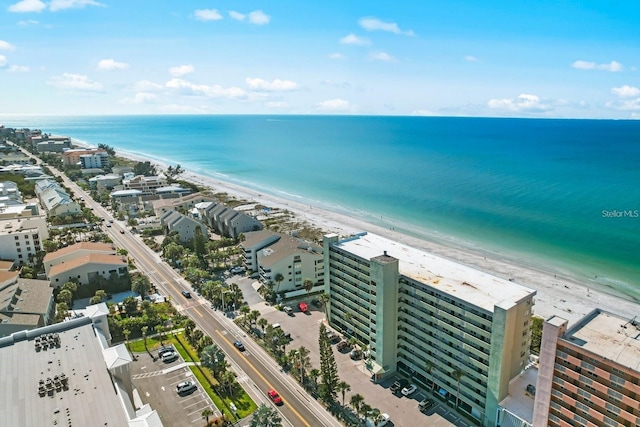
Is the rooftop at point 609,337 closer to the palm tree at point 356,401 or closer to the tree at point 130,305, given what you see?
the palm tree at point 356,401

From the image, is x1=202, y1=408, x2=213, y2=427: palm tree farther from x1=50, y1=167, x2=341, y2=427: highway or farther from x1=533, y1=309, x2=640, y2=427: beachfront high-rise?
x1=533, y1=309, x2=640, y2=427: beachfront high-rise

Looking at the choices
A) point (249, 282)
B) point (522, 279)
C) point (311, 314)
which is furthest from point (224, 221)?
point (522, 279)

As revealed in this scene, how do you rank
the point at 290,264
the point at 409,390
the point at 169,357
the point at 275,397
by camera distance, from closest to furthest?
the point at 275,397 → the point at 409,390 → the point at 169,357 → the point at 290,264

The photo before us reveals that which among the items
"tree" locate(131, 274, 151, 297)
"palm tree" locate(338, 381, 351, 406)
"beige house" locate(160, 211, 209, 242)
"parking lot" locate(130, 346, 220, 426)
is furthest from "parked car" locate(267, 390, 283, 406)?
"beige house" locate(160, 211, 209, 242)

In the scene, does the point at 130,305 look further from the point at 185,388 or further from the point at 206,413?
the point at 206,413

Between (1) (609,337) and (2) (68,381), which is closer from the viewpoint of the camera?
(1) (609,337)

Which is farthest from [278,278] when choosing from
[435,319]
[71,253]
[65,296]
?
[71,253]
